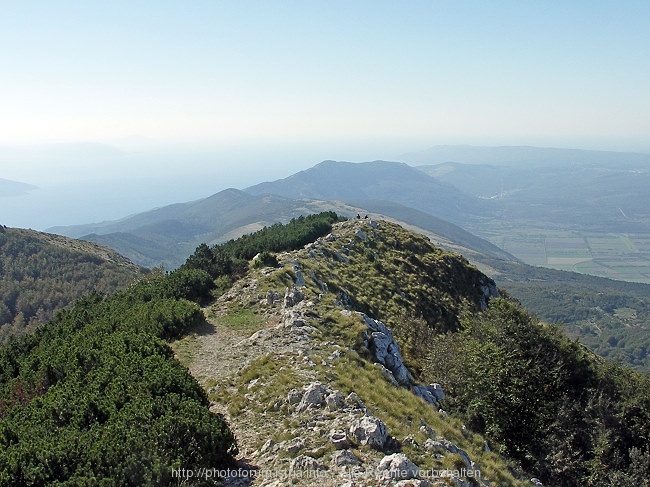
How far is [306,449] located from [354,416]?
2002 millimetres

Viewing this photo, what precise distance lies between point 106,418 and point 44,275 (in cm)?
12015

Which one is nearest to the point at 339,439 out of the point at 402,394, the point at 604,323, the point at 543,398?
the point at 402,394

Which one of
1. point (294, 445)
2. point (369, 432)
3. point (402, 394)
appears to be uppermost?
point (369, 432)

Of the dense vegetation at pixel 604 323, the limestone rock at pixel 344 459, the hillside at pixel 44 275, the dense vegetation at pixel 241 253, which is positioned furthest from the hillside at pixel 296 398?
the dense vegetation at pixel 604 323

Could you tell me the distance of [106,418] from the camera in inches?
448

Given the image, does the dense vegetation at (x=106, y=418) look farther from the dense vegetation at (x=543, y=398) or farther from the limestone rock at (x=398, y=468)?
the dense vegetation at (x=543, y=398)

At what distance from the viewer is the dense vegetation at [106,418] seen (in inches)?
351

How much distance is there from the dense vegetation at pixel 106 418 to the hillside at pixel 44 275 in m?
85.4

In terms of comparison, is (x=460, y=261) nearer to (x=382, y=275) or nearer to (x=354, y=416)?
(x=382, y=275)

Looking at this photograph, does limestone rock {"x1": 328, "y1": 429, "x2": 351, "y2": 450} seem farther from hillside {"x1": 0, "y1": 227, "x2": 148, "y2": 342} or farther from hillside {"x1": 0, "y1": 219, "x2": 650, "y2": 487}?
hillside {"x1": 0, "y1": 227, "x2": 148, "y2": 342}

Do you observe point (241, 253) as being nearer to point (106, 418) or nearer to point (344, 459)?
point (106, 418)

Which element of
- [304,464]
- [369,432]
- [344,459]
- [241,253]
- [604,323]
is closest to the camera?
[304,464]

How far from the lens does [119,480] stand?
871 cm

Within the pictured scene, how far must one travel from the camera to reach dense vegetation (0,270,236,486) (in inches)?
351
